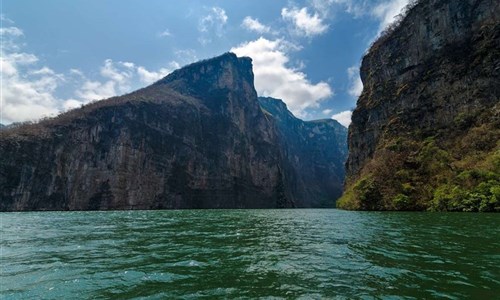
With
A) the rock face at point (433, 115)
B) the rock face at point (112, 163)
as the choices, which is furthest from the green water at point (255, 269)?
the rock face at point (112, 163)

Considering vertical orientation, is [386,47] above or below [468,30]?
above

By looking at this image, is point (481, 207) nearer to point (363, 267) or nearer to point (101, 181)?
point (363, 267)

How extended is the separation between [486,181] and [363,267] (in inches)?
2187

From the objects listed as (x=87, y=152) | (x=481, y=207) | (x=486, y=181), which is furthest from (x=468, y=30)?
(x=87, y=152)

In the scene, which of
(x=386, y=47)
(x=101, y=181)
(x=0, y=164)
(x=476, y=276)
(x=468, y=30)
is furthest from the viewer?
(x=101, y=181)

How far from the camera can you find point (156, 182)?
169625 mm

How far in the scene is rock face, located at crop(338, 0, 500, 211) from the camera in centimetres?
6625

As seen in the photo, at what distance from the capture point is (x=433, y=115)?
91375 millimetres

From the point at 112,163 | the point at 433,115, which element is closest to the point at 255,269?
the point at 433,115

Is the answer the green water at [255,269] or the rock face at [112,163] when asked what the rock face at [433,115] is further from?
the rock face at [112,163]

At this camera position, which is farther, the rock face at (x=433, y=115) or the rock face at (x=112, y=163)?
the rock face at (x=112, y=163)

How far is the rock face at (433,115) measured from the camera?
217 ft

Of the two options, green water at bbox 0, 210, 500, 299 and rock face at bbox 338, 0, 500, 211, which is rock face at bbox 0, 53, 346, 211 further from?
green water at bbox 0, 210, 500, 299

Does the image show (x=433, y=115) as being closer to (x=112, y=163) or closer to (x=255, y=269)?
(x=255, y=269)
